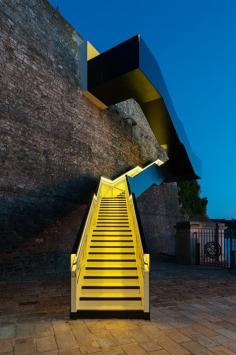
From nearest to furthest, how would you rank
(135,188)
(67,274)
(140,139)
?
(67,274) → (135,188) → (140,139)

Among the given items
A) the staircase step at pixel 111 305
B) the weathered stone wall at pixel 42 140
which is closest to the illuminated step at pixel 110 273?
the staircase step at pixel 111 305

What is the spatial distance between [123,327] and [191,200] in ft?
75.1

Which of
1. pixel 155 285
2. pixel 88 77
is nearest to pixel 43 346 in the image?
pixel 155 285

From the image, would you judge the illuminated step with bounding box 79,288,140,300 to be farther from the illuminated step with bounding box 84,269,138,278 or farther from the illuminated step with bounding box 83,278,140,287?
the illuminated step with bounding box 84,269,138,278

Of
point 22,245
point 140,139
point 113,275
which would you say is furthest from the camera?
point 140,139

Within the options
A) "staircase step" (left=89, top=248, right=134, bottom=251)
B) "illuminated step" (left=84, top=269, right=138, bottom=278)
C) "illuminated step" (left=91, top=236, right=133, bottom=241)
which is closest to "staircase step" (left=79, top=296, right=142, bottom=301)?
"illuminated step" (left=84, top=269, right=138, bottom=278)

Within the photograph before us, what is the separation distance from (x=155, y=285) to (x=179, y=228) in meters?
5.86

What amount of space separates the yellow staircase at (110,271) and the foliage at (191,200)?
16.1 m

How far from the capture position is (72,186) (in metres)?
11.7

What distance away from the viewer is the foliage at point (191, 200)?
2497 cm

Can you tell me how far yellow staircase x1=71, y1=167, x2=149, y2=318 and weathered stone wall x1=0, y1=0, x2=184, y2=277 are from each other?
2.04 meters

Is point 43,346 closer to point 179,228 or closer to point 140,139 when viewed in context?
point 179,228

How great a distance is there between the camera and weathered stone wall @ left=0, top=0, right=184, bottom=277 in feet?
29.6

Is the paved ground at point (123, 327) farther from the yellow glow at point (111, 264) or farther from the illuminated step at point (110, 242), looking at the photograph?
the illuminated step at point (110, 242)
